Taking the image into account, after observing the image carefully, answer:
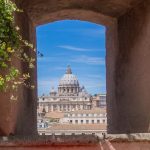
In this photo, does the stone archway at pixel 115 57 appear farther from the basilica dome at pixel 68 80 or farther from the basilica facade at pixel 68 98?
the basilica dome at pixel 68 80

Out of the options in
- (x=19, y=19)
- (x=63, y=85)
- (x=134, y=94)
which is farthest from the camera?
(x=63, y=85)

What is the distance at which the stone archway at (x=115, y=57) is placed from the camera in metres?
7.67

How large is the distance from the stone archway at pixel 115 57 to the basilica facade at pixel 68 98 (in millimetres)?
100368

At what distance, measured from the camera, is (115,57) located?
9461 millimetres

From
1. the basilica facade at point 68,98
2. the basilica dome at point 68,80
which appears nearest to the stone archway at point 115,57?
the basilica facade at point 68,98

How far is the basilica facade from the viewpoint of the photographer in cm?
11225

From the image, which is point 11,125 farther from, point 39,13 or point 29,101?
point 39,13

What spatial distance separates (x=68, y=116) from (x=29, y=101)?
77.9 m

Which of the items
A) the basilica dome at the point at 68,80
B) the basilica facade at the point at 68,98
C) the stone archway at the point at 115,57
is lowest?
the stone archway at the point at 115,57

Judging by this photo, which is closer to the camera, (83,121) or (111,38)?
(111,38)

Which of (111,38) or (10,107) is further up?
(111,38)

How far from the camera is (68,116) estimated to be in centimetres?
8656

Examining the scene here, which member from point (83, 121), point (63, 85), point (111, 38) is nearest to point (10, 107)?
point (111, 38)

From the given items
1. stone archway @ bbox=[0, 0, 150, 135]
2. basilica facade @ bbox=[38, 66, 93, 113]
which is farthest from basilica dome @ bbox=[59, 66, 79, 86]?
stone archway @ bbox=[0, 0, 150, 135]
